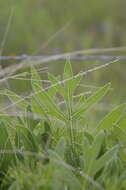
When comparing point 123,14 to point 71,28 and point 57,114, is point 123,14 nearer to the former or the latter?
point 71,28

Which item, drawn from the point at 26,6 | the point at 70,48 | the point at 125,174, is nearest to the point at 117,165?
the point at 125,174

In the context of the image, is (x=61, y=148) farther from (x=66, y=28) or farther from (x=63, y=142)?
(x=66, y=28)

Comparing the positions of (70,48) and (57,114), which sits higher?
(57,114)

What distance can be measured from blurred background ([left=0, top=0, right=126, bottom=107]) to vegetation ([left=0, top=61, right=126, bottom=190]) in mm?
2763

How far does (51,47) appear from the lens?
4605mm

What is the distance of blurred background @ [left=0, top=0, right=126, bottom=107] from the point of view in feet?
14.0

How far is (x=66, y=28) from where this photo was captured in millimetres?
4777

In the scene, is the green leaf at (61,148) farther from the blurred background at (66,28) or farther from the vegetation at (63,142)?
the blurred background at (66,28)

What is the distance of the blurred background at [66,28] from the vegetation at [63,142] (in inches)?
109

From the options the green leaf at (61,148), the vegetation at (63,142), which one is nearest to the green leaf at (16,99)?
the vegetation at (63,142)

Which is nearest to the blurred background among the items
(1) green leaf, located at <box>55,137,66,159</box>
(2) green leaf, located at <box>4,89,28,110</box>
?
(2) green leaf, located at <box>4,89,28,110</box>

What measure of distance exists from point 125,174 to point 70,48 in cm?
339

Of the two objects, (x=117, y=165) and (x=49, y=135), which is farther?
(x=49, y=135)

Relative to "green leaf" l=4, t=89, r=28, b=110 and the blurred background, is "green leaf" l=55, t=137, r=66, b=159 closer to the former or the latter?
"green leaf" l=4, t=89, r=28, b=110
